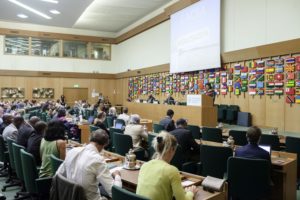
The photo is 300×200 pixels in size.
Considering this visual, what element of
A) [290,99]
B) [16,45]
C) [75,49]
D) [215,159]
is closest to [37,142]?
[215,159]

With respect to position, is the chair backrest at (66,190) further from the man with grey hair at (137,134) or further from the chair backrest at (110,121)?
the chair backrest at (110,121)

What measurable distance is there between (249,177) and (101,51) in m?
20.0

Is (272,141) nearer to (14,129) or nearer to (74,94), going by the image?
(14,129)

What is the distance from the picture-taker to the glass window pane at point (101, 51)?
22.0m

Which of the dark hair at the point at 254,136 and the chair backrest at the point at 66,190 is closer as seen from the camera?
the chair backrest at the point at 66,190

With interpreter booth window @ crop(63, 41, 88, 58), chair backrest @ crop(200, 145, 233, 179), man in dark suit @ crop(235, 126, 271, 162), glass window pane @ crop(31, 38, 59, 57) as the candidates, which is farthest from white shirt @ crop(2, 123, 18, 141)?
interpreter booth window @ crop(63, 41, 88, 58)

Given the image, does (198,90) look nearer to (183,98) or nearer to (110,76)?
(183,98)

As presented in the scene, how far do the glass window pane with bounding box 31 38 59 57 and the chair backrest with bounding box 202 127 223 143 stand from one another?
55.3ft

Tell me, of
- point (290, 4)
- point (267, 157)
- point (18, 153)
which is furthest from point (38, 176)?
point (290, 4)

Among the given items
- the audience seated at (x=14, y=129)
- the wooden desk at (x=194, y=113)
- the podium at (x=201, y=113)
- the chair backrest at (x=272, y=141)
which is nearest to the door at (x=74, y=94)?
the wooden desk at (x=194, y=113)

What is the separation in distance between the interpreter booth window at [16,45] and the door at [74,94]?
12.5 ft

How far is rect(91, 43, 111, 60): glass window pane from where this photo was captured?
2197 cm

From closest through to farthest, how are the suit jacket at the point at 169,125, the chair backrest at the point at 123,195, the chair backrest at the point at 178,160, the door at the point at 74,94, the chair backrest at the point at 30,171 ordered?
the chair backrest at the point at 123,195 → the chair backrest at the point at 30,171 → the chair backrest at the point at 178,160 → the suit jacket at the point at 169,125 → the door at the point at 74,94

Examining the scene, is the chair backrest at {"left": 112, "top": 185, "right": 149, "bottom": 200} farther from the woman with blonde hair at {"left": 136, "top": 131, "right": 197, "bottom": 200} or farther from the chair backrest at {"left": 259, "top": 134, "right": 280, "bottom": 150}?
the chair backrest at {"left": 259, "top": 134, "right": 280, "bottom": 150}
